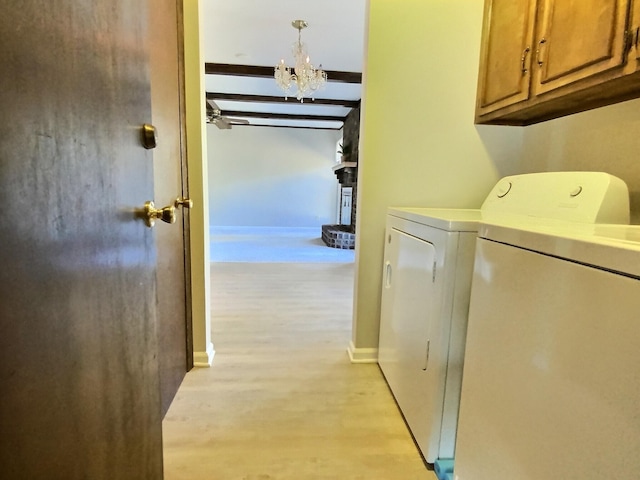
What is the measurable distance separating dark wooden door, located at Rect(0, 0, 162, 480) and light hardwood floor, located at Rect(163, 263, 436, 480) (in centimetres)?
60

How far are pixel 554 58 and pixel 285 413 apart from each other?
1.89m

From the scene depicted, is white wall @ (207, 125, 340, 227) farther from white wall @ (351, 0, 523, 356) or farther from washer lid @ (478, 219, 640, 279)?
washer lid @ (478, 219, 640, 279)

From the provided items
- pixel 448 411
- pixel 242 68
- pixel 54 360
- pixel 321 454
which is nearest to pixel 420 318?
pixel 448 411

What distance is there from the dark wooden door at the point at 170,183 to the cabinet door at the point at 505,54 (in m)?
1.57

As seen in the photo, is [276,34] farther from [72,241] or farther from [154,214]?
[72,241]

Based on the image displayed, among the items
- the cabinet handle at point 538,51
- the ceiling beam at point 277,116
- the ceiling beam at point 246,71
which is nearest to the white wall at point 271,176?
the ceiling beam at point 277,116

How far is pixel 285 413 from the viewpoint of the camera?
5.44ft

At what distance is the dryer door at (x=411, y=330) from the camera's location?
1.36 metres

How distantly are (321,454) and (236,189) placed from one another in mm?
7732

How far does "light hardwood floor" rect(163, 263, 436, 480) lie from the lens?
1.35 metres

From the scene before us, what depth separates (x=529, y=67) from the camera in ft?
5.10

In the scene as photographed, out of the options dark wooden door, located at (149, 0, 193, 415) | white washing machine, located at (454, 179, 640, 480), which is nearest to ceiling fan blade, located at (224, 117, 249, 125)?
dark wooden door, located at (149, 0, 193, 415)

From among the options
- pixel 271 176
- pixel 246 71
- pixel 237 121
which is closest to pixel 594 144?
pixel 246 71

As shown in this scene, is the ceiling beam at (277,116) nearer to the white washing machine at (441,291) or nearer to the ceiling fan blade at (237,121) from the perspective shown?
the ceiling fan blade at (237,121)
